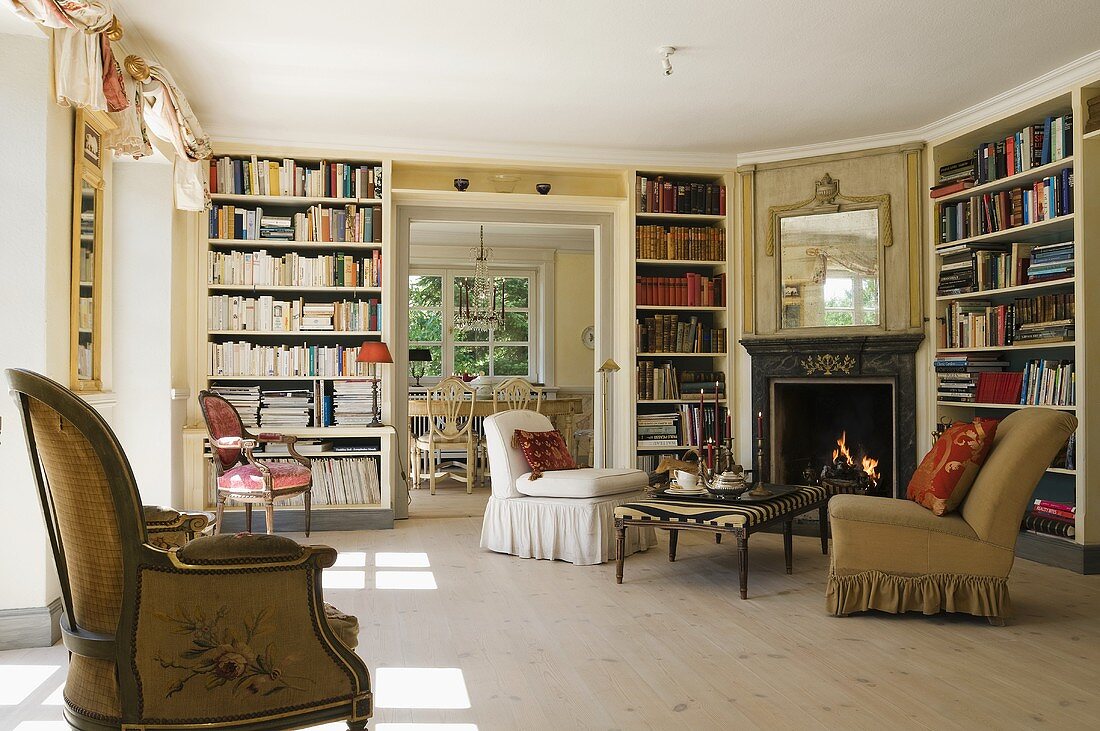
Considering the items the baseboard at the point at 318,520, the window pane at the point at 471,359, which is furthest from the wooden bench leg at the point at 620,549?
the window pane at the point at 471,359

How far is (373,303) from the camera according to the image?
22.0 ft

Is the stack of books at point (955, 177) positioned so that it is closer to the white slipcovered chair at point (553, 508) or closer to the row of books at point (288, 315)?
the white slipcovered chair at point (553, 508)

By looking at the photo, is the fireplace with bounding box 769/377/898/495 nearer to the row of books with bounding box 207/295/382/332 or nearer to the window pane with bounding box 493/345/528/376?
the row of books with bounding box 207/295/382/332

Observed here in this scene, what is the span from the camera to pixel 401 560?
5273mm

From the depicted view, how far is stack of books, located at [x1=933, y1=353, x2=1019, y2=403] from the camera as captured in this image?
597cm

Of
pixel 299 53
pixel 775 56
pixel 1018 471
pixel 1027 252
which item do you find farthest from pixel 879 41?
pixel 299 53

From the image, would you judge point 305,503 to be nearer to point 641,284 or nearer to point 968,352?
point 641,284

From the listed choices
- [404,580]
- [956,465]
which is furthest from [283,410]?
[956,465]

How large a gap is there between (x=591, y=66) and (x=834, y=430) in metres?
3.53

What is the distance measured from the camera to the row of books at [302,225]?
6402 mm

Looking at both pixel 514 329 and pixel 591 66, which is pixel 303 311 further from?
pixel 514 329

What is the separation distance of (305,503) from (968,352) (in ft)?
15.3

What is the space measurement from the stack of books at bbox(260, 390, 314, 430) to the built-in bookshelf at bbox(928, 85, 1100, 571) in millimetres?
4482

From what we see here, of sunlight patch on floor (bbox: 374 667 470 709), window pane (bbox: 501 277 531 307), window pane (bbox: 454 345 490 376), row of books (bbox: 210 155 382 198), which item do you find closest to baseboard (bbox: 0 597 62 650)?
sunlight patch on floor (bbox: 374 667 470 709)
